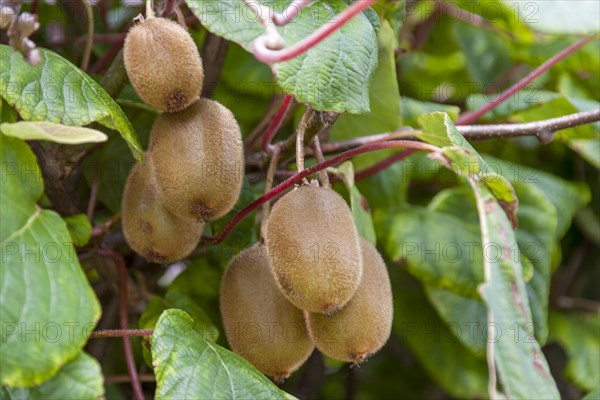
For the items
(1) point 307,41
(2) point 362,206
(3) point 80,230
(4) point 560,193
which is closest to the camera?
(1) point 307,41

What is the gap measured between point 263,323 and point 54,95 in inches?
10.7

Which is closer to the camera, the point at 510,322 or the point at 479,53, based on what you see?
the point at 510,322

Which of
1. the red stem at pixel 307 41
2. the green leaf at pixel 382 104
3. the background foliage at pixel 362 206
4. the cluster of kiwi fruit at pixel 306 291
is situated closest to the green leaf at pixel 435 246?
the background foliage at pixel 362 206

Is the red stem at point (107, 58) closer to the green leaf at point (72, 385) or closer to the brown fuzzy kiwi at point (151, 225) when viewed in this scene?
the brown fuzzy kiwi at point (151, 225)

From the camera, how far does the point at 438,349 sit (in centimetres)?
122

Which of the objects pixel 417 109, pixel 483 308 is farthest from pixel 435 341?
pixel 417 109

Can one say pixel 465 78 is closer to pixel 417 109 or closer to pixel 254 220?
pixel 417 109

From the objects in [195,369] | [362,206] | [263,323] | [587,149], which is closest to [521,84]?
[587,149]

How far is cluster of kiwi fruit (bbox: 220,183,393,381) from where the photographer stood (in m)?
0.71

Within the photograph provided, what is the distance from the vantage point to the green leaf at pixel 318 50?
2.27 feet

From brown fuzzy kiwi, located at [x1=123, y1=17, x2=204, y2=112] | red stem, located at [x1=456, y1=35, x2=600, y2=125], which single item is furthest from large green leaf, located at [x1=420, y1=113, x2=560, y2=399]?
red stem, located at [x1=456, y1=35, x2=600, y2=125]

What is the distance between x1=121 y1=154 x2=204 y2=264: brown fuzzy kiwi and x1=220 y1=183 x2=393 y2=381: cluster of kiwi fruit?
5 cm

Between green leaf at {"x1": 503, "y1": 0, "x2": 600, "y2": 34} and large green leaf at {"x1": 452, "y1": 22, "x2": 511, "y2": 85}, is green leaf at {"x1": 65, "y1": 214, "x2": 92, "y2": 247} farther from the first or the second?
large green leaf at {"x1": 452, "y1": 22, "x2": 511, "y2": 85}

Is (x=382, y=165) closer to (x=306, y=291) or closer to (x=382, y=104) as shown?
(x=382, y=104)
